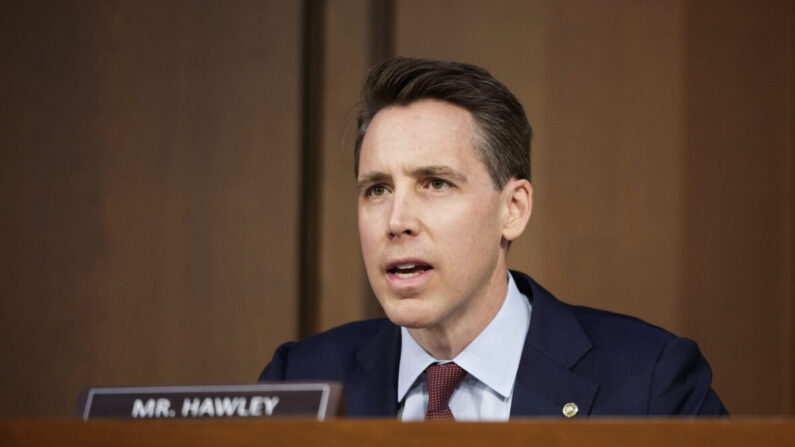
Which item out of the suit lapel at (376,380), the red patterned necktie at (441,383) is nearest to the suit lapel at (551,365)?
the red patterned necktie at (441,383)

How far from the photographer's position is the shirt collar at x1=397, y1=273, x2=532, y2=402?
63.9 inches

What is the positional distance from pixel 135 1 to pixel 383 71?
830 mm

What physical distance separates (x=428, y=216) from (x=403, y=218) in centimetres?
5

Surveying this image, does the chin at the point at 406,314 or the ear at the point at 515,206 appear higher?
the ear at the point at 515,206

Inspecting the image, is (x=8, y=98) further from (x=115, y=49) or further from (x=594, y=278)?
(x=594, y=278)

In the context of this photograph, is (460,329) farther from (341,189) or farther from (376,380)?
(341,189)

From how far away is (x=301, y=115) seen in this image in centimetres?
222

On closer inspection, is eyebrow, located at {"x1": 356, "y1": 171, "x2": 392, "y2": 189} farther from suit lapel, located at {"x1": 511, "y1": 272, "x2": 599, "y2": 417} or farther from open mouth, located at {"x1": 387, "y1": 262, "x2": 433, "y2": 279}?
suit lapel, located at {"x1": 511, "y1": 272, "x2": 599, "y2": 417}

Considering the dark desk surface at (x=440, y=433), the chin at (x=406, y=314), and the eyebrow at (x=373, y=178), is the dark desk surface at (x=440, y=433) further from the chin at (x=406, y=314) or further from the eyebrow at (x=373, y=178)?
the eyebrow at (x=373, y=178)

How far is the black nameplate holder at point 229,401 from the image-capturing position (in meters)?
0.97

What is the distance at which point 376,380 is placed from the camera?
1700mm

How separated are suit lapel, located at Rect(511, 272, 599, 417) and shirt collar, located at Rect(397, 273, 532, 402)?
37mm

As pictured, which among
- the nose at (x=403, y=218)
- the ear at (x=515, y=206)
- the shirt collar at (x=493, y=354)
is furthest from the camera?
the ear at (x=515, y=206)

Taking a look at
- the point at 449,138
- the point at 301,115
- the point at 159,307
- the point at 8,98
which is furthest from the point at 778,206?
the point at 8,98
